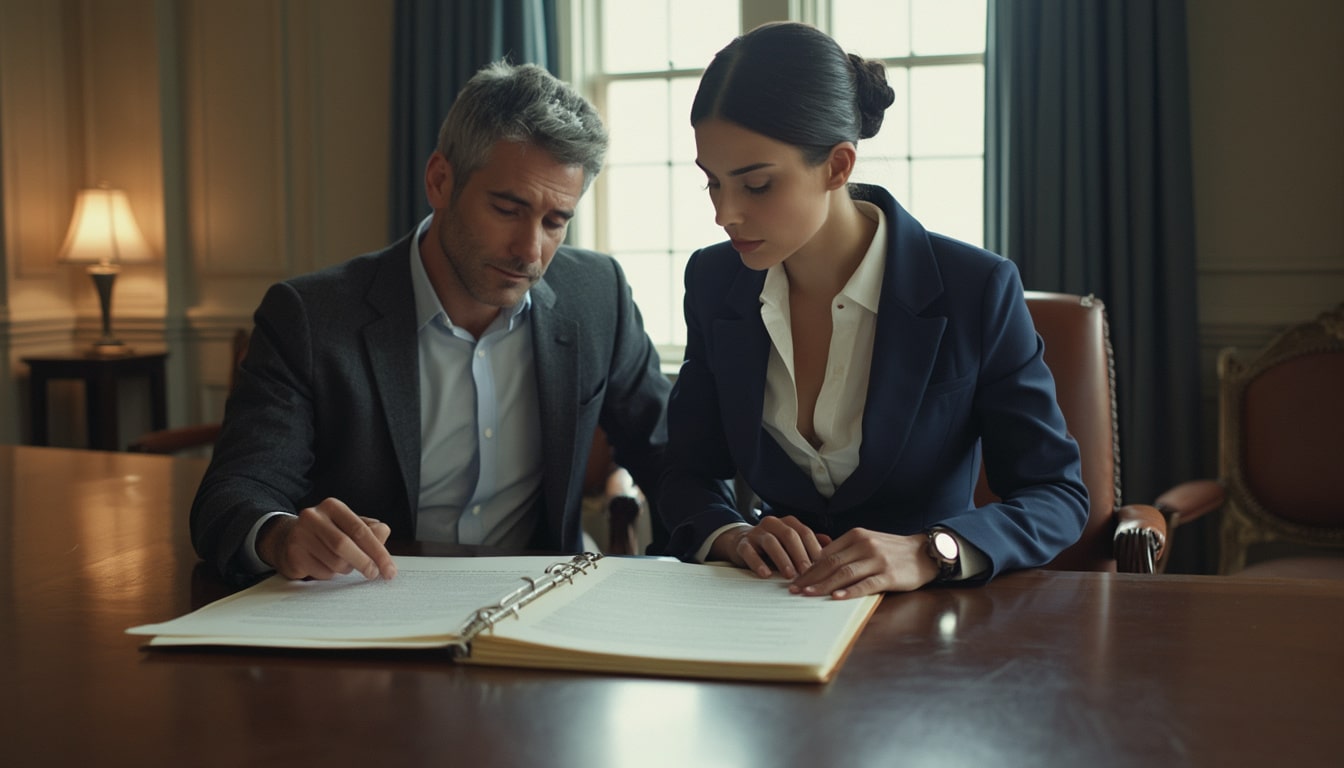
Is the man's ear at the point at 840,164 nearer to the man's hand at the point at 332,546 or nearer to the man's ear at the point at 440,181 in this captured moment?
the man's ear at the point at 440,181

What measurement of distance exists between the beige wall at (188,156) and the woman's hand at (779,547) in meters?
3.57

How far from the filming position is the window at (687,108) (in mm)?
4098

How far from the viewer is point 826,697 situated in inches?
37.8

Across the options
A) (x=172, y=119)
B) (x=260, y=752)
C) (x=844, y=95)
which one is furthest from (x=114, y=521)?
(x=172, y=119)

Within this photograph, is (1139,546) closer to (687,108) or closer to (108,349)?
(687,108)

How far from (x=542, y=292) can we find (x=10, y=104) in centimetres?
366

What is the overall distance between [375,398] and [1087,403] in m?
1.29

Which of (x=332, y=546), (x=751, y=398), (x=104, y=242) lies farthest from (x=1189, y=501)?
(x=104, y=242)

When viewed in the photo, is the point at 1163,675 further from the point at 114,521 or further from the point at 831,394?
the point at 114,521

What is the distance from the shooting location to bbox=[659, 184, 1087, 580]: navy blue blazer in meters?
1.56

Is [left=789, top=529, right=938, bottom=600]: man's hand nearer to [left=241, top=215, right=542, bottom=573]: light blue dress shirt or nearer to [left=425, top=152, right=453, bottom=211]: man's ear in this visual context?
[left=241, top=215, right=542, bottom=573]: light blue dress shirt

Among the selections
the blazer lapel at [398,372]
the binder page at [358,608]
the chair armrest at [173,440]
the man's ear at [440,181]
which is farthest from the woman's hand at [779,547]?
the chair armrest at [173,440]

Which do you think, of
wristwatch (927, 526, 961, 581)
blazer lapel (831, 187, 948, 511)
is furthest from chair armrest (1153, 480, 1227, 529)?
wristwatch (927, 526, 961, 581)

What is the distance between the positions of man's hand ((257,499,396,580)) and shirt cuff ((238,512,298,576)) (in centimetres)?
7
